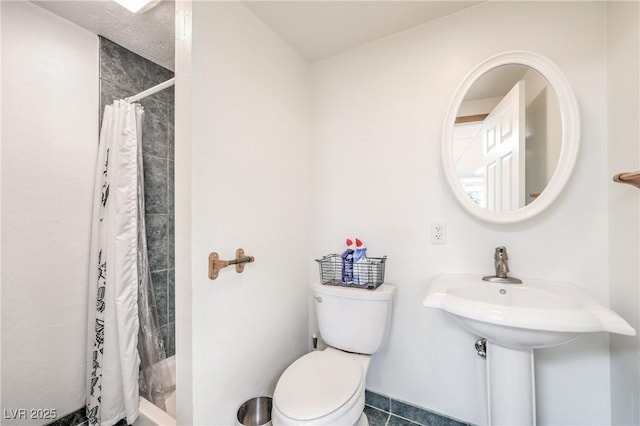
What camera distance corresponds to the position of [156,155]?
1646 millimetres

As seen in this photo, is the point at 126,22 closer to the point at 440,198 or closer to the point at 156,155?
the point at 156,155

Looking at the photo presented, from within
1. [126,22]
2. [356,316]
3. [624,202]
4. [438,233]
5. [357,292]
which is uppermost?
[126,22]

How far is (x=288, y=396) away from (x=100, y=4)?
1.96 metres

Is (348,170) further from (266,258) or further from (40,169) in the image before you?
(40,169)

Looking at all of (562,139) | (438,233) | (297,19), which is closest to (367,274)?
(438,233)

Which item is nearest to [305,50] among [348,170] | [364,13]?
[364,13]

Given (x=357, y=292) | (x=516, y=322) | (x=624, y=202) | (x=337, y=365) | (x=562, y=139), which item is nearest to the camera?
(x=516, y=322)

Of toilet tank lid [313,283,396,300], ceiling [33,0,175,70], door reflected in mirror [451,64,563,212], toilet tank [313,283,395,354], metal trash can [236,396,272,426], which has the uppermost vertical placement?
ceiling [33,0,175,70]

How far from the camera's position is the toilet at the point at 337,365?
37.7 inches

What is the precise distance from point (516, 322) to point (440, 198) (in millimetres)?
682

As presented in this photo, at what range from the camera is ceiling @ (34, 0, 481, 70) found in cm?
126

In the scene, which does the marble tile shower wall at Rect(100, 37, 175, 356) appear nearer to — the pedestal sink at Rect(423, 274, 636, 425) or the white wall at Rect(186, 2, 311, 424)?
the white wall at Rect(186, 2, 311, 424)

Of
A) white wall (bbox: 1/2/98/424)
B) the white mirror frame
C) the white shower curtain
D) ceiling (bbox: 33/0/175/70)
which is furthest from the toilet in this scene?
ceiling (bbox: 33/0/175/70)

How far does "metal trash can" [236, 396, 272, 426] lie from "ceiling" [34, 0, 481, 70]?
6.35ft
